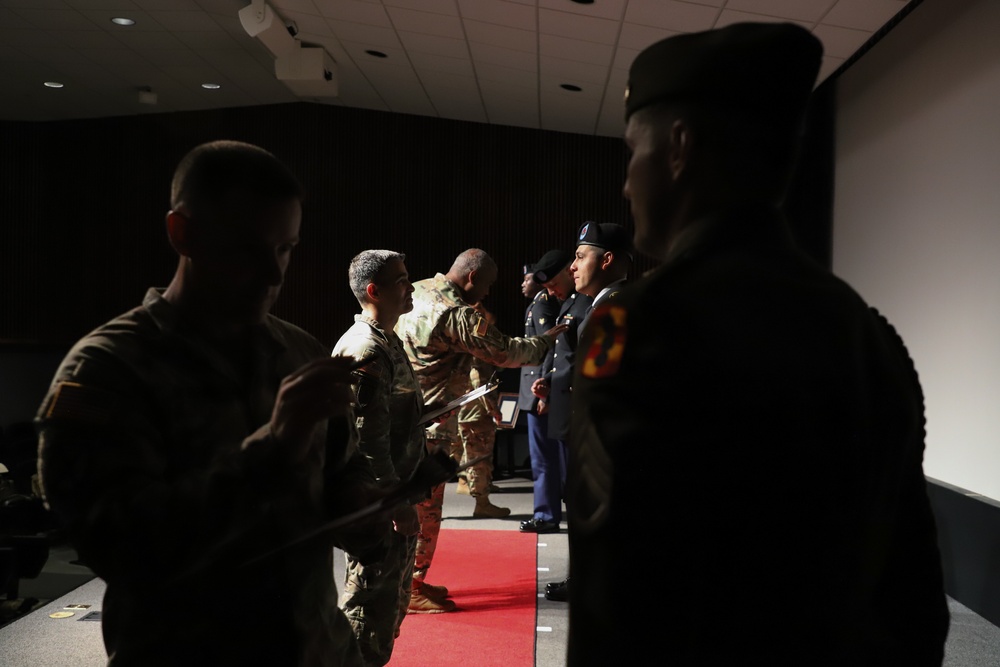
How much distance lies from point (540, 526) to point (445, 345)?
1.83 metres

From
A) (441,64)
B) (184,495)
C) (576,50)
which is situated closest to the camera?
(184,495)

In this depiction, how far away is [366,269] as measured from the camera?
9.71ft

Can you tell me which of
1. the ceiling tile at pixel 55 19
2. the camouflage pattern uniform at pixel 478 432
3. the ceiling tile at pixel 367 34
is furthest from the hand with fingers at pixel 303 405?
the ceiling tile at pixel 55 19

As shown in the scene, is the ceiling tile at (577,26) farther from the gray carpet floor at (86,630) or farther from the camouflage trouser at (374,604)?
the camouflage trouser at (374,604)

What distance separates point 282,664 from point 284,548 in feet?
0.59

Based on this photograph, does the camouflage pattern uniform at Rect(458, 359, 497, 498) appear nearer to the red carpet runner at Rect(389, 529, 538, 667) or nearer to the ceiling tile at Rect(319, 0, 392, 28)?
the red carpet runner at Rect(389, 529, 538, 667)

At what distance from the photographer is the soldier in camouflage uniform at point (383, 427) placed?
2.62 m

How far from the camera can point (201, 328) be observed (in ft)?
3.85

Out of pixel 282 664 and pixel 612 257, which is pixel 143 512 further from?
pixel 612 257

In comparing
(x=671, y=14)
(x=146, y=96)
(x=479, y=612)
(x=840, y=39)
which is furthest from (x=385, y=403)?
(x=146, y=96)

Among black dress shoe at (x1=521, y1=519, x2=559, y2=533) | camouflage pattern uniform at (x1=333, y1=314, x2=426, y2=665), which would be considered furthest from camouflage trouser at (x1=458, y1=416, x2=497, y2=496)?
camouflage pattern uniform at (x1=333, y1=314, x2=426, y2=665)

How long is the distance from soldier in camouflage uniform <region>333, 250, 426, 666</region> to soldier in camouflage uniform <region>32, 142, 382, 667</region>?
1269 millimetres

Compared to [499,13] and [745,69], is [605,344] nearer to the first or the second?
[745,69]

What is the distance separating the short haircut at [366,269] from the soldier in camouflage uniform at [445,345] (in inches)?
46.4
